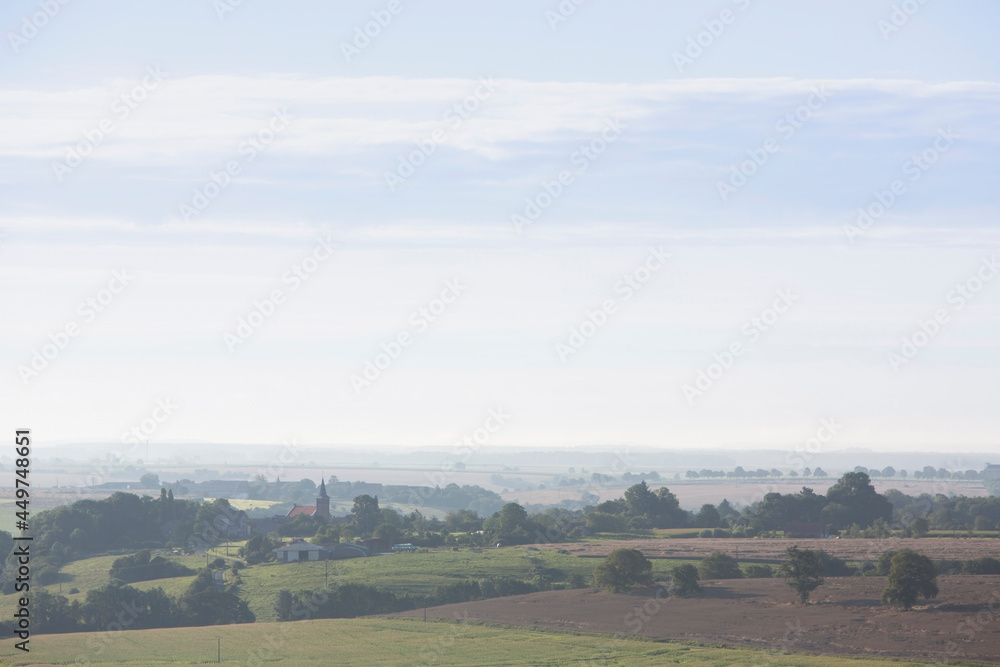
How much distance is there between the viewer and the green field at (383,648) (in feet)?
204

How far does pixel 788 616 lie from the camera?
7319 cm

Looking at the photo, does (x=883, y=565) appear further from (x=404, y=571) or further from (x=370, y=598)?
(x=370, y=598)

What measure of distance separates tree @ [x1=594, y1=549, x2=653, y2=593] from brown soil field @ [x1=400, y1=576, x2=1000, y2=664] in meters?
1.39

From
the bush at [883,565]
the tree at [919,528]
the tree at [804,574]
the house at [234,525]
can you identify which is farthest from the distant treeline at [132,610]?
the tree at [919,528]

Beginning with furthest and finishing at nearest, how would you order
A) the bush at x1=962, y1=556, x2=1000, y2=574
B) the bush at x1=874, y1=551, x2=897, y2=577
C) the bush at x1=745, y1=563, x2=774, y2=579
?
the bush at x1=745, y1=563, x2=774, y2=579 → the bush at x1=962, y1=556, x2=1000, y2=574 → the bush at x1=874, y1=551, x2=897, y2=577

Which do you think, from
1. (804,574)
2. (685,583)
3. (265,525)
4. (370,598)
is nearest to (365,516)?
(265,525)

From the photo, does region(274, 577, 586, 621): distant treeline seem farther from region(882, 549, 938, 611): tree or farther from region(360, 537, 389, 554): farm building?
region(882, 549, 938, 611): tree

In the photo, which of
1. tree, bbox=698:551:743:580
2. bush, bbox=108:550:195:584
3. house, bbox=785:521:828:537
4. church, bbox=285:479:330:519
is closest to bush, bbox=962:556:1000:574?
tree, bbox=698:551:743:580

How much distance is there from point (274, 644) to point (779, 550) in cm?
5840

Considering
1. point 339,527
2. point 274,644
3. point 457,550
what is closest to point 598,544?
point 457,550

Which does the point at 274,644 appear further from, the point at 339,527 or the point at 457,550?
Answer: the point at 339,527

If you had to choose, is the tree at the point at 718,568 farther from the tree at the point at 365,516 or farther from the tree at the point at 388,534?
the tree at the point at 365,516

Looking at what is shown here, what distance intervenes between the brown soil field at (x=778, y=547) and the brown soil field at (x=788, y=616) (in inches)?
577

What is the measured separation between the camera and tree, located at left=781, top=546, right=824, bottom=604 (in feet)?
258
